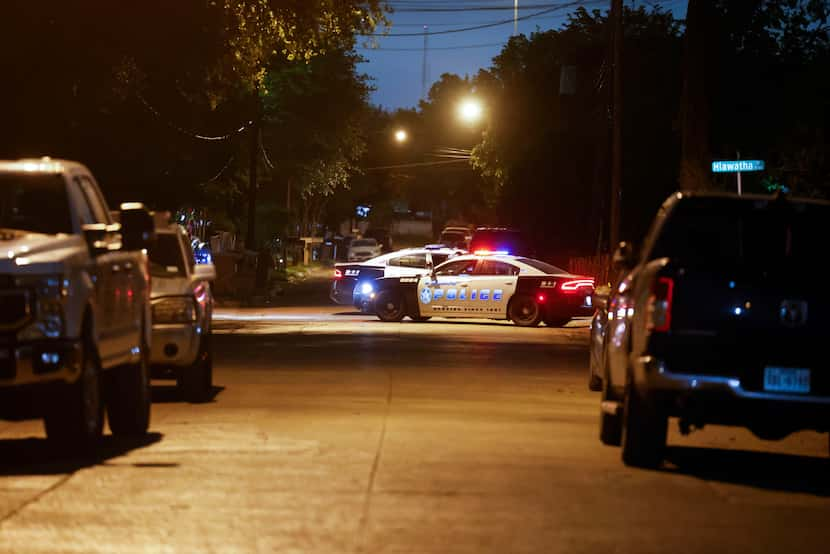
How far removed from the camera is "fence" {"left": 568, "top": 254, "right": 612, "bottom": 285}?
39.9 m

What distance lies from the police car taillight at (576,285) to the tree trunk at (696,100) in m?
2.87

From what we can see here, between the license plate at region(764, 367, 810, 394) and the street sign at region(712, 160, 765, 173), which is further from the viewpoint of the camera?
the street sign at region(712, 160, 765, 173)

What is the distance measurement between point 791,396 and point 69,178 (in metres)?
5.99

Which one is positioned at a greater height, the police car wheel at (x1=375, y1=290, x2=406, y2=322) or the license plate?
the license plate

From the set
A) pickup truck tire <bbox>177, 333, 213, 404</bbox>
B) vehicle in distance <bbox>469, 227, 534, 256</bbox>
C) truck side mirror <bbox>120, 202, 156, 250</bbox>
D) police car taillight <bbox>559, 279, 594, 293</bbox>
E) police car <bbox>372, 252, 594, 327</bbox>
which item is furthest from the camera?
vehicle in distance <bbox>469, 227, 534, 256</bbox>

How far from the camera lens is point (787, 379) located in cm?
1052

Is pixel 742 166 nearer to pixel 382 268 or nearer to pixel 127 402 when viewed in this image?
pixel 382 268

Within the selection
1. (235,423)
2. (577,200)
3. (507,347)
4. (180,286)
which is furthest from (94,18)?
(577,200)

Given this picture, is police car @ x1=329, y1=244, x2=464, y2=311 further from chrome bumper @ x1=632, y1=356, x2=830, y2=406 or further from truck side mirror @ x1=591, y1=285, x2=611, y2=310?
chrome bumper @ x1=632, y1=356, x2=830, y2=406

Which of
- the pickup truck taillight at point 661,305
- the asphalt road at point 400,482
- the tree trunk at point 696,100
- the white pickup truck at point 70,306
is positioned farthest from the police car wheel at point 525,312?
the pickup truck taillight at point 661,305

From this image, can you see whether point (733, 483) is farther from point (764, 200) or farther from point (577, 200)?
point (577, 200)

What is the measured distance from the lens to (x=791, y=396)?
34.4ft

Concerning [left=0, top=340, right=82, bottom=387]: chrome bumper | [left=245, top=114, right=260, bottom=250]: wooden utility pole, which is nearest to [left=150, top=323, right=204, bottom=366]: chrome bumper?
[left=0, top=340, right=82, bottom=387]: chrome bumper

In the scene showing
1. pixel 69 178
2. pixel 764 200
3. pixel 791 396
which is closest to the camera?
pixel 791 396
